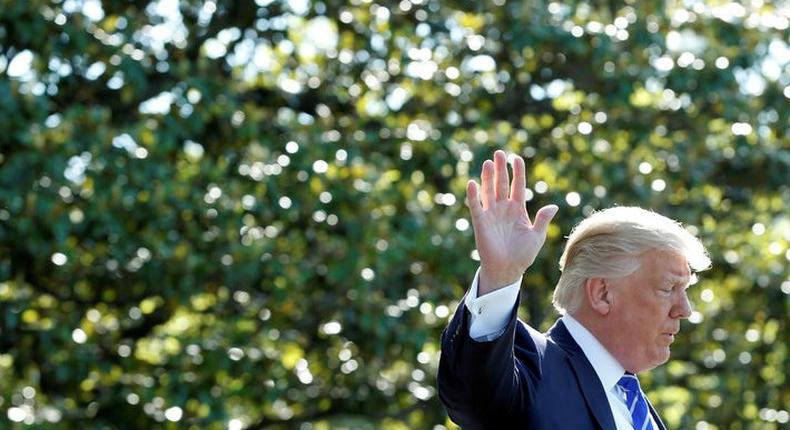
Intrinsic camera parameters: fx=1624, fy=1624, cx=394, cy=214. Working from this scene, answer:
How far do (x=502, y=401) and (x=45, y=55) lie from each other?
4.67m

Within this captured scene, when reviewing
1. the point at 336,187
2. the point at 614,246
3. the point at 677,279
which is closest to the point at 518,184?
the point at 614,246

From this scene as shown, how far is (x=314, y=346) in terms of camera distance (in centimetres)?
742

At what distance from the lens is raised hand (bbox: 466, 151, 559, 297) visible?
8.89ft

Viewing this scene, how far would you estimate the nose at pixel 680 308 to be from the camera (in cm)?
305

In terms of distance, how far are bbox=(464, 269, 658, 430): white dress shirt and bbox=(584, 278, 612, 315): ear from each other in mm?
52

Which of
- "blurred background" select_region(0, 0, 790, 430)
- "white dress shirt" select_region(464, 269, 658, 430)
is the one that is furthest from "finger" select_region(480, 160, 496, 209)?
"blurred background" select_region(0, 0, 790, 430)

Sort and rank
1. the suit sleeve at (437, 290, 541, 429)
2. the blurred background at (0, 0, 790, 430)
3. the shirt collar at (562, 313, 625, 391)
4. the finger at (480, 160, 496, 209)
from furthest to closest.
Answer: the blurred background at (0, 0, 790, 430)
the shirt collar at (562, 313, 625, 391)
the finger at (480, 160, 496, 209)
the suit sleeve at (437, 290, 541, 429)

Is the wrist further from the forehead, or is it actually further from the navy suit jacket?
the forehead

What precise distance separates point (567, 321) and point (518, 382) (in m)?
0.32

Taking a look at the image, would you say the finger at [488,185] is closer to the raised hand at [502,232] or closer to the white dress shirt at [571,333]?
the raised hand at [502,232]

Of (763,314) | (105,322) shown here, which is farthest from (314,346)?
(763,314)

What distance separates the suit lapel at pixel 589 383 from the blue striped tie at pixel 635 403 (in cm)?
11

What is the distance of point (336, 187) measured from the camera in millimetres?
7059

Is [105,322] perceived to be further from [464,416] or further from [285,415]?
[464,416]
